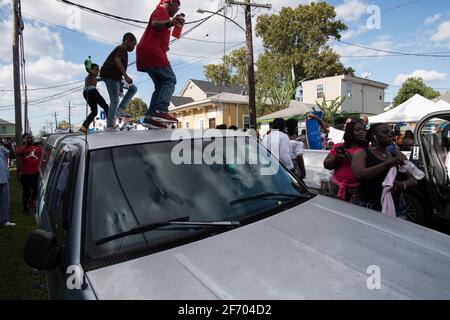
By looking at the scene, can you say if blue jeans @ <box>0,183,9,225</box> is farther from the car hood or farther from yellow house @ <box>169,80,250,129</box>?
yellow house @ <box>169,80,250,129</box>

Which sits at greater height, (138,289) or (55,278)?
(138,289)

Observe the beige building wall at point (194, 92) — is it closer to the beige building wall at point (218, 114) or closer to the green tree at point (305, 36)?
the beige building wall at point (218, 114)

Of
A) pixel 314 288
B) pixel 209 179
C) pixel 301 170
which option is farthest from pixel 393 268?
pixel 301 170

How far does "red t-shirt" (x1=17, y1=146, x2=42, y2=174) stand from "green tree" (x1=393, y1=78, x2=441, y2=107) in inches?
1797

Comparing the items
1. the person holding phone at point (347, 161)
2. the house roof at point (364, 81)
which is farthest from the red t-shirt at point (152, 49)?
the house roof at point (364, 81)

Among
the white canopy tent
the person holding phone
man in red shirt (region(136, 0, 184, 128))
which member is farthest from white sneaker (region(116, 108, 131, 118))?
the white canopy tent

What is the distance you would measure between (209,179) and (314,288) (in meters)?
1.05

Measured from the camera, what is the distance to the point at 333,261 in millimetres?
1602

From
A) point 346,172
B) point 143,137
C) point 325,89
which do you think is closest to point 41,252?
point 143,137

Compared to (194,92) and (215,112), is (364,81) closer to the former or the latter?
(215,112)

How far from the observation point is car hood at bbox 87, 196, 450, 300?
54.8 inches

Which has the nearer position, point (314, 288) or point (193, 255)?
point (314, 288)
